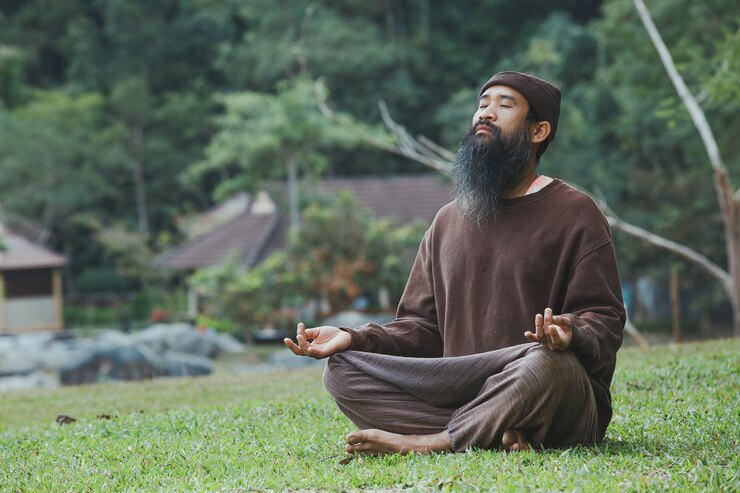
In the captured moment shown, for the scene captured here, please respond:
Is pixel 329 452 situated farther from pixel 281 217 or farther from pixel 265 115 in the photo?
pixel 281 217

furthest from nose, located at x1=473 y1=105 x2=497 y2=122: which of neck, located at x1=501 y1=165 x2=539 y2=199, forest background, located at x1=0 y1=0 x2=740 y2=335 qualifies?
forest background, located at x1=0 y1=0 x2=740 y2=335

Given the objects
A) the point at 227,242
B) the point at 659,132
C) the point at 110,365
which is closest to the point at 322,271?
the point at 227,242

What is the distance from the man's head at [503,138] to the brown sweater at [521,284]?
0.10 meters

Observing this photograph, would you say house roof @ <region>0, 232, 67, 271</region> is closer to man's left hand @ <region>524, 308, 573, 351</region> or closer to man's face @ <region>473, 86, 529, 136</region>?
man's face @ <region>473, 86, 529, 136</region>

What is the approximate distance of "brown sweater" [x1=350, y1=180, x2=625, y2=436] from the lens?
4.31m

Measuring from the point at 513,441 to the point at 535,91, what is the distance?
1.49 meters

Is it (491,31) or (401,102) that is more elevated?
(491,31)

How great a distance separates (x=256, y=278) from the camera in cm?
2489

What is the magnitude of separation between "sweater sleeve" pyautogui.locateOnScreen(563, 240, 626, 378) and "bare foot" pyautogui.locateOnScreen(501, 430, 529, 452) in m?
0.37

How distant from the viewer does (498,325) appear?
14.7 feet

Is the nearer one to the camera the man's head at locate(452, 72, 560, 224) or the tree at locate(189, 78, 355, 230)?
the man's head at locate(452, 72, 560, 224)

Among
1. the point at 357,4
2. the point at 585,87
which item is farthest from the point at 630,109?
the point at 357,4

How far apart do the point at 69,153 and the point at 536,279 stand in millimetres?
36417

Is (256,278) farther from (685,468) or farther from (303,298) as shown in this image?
(685,468)
